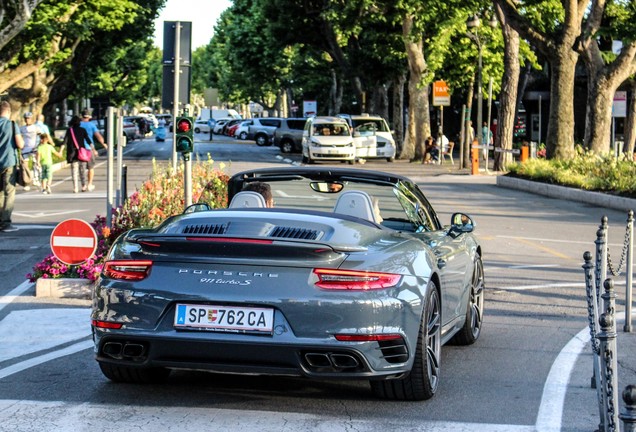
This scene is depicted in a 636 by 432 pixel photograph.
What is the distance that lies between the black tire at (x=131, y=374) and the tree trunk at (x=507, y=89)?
106ft

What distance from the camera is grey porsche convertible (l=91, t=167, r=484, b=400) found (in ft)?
21.6

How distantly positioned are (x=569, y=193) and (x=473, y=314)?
806 inches

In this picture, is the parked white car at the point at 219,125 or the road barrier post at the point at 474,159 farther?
the parked white car at the point at 219,125

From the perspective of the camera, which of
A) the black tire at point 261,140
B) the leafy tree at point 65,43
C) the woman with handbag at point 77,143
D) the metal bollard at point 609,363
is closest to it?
the metal bollard at point 609,363

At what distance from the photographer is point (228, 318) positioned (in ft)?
21.7

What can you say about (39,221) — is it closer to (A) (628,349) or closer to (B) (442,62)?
(A) (628,349)

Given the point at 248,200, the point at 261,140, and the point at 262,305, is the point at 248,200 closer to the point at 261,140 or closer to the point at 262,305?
the point at 262,305

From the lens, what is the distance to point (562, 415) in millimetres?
6867

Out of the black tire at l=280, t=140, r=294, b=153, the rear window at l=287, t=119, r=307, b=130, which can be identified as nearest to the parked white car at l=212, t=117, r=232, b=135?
the rear window at l=287, t=119, r=307, b=130

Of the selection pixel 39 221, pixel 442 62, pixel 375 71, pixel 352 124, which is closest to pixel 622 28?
pixel 39 221

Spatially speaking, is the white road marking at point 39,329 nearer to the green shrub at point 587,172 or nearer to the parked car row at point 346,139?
the green shrub at point 587,172

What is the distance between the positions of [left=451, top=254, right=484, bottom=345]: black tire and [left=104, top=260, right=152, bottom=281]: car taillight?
10.0 ft

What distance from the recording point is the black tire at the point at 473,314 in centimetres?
928

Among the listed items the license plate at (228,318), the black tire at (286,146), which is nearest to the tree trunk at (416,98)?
the black tire at (286,146)
